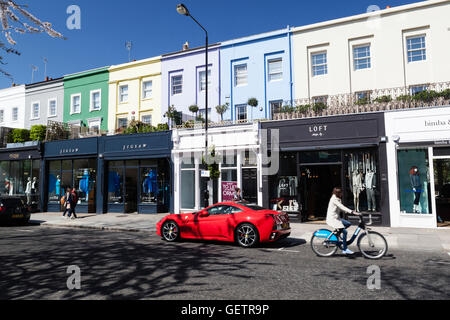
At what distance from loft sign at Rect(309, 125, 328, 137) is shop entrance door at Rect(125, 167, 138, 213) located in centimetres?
1139

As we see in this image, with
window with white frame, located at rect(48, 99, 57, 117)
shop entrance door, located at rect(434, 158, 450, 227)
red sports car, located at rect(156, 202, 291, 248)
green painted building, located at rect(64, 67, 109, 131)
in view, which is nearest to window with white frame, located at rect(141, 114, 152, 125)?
green painted building, located at rect(64, 67, 109, 131)

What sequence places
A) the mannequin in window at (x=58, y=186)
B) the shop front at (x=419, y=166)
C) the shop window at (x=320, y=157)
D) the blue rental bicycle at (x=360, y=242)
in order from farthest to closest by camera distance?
the mannequin in window at (x=58, y=186), the shop window at (x=320, y=157), the shop front at (x=419, y=166), the blue rental bicycle at (x=360, y=242)

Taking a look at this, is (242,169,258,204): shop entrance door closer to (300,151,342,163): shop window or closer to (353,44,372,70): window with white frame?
(300,151,342,163): shop window

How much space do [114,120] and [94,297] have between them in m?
21.0

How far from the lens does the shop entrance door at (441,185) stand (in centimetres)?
1341

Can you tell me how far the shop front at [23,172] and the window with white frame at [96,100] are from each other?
4854 millimetres

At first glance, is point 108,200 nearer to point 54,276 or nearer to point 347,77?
point 54,276

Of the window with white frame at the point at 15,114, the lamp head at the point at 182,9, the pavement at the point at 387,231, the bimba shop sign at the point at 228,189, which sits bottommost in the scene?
the pavement at the point at 387,231

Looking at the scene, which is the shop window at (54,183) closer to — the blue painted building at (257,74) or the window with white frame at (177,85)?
the window with white frame at (177,85)

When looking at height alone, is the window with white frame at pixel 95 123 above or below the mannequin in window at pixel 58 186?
above

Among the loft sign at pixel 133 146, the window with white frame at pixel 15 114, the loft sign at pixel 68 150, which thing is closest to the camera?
the loft sign at pixel 133 146

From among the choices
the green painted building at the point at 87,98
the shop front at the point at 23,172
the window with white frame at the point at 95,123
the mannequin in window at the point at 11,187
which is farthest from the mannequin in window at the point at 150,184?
the mannequin in window at the point at 11,187

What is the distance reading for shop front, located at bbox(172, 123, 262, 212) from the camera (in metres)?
16.8

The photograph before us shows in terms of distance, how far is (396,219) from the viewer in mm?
13602
